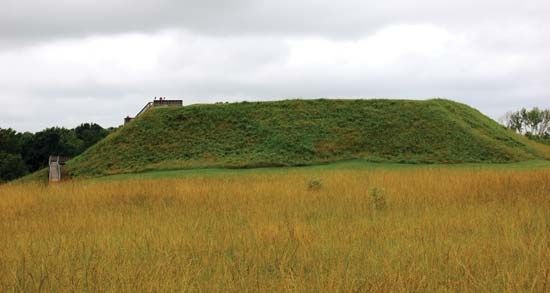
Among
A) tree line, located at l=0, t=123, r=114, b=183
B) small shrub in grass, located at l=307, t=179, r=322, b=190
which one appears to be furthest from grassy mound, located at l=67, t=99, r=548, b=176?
tree line, located at l=0, t=123, r=114, b=183

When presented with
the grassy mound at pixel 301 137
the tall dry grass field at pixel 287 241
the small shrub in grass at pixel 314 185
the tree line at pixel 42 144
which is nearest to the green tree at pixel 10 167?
the tree line at pixel 42 144

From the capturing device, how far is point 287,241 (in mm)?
5938

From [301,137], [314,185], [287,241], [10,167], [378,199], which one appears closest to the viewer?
[287,241]

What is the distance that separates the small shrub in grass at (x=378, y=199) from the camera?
31.0ft

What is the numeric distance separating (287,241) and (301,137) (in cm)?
2797

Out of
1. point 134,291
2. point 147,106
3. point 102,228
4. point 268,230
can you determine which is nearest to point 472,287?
point 134,291

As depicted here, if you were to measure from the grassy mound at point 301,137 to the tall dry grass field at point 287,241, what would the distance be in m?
18.9

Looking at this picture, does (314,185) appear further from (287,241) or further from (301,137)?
(301,137)

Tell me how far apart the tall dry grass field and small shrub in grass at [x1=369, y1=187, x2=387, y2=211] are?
0.03 metres

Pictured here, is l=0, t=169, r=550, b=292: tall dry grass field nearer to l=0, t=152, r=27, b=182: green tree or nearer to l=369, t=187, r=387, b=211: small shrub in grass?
l=369, t=187, r=387, b=211: small shrub in grass

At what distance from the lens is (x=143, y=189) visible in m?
13.3

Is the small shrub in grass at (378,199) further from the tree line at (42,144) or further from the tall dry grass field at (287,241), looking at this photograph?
the tree line at (42,144)

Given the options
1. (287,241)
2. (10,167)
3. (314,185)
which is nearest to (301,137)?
(314,185)

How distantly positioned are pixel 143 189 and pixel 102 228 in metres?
5.68
